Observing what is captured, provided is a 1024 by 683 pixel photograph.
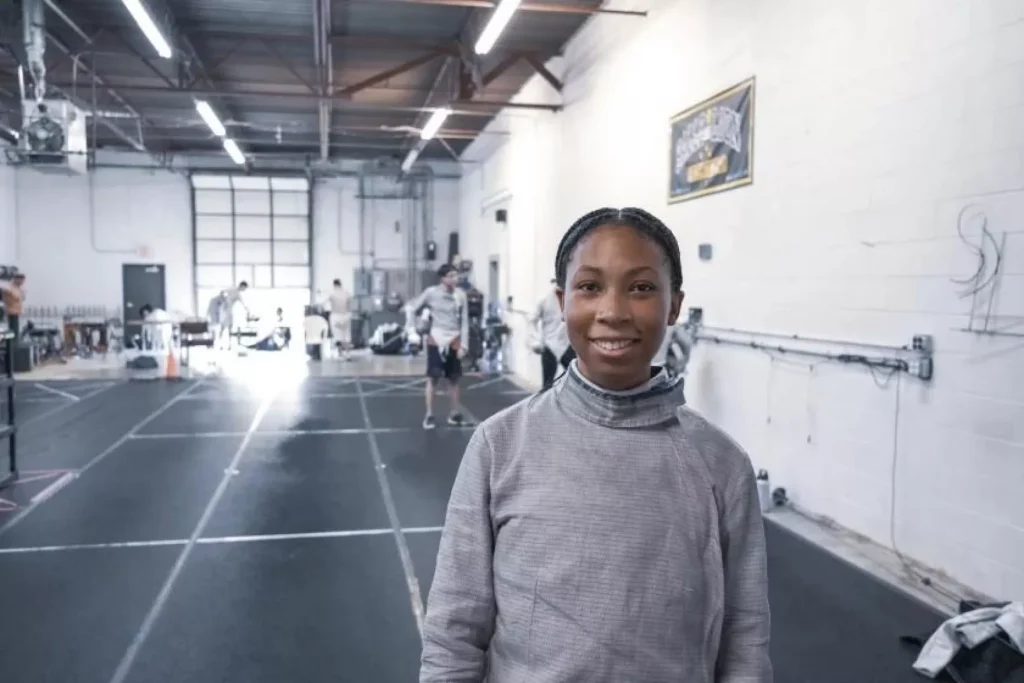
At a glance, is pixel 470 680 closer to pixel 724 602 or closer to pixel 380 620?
pixel 724 602

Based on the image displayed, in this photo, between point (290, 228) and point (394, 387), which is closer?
point (394, 387)

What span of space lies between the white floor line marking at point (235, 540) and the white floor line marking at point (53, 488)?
45.1 inches

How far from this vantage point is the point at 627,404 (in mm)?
Result: 1244

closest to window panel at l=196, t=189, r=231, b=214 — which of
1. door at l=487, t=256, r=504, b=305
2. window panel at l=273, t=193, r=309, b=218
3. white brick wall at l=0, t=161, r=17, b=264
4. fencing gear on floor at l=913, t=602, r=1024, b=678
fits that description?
window panel at l=273, t=193, r=309, b=218

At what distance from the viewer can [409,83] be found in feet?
43.3

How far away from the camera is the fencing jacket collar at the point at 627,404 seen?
4.09 feet

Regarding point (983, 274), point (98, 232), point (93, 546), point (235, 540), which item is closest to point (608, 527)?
point (983, 274)

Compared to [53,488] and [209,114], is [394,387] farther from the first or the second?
[53,488]

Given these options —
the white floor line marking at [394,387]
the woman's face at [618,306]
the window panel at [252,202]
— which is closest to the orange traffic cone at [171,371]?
the white floor line marking at [394,387]

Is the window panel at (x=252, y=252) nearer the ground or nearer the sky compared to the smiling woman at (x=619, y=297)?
nearer the sky

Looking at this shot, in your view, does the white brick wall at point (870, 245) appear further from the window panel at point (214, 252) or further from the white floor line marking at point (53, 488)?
the window panel at point (214, 252)

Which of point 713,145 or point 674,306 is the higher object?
point 713,145

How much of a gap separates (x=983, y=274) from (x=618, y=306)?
11.8ft

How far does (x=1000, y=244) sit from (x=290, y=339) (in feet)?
58.3
